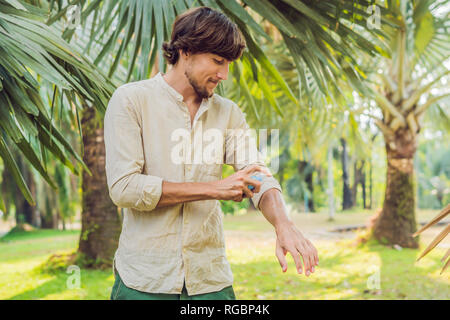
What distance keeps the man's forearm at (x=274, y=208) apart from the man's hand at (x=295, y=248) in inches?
0.9

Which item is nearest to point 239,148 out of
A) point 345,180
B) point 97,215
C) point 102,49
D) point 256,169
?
point 256,169

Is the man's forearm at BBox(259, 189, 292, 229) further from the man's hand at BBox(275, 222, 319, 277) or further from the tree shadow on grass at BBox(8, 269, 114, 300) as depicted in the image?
the tree shadow on grass at BBox(8, 269, 114, 300)

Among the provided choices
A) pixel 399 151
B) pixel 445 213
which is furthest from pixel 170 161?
pixel 399 151

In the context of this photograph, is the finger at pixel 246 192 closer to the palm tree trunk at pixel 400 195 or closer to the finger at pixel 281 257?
the finger at pixel 281 257

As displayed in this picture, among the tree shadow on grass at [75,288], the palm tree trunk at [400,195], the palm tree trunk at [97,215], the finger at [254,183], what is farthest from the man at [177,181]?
the palm tree trunk at [400,195]

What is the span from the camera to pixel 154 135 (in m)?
1.56

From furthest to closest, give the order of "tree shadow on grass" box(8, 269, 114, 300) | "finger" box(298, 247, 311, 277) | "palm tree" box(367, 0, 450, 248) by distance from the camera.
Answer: "palm tree" box(367, 0, 450, 248) < "tree shadow on grass" box(8, 269, 114, 300) < "finger" box(298, 247, 311, 277)

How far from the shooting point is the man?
1.45 m

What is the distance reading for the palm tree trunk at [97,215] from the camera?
249 inches

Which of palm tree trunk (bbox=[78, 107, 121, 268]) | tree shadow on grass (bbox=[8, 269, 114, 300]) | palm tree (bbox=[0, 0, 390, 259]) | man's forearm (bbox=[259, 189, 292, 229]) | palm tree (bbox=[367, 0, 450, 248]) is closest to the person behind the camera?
man's forearm (bbox=[259, 189, 292, 229])

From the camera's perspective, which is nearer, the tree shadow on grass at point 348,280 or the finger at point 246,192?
the finger at point 246,192

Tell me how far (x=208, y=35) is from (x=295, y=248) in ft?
2.32

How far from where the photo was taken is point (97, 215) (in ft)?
20.8

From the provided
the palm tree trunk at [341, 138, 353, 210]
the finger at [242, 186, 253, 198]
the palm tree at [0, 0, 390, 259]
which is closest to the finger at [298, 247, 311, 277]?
the finger at [242, 186, 253, 198]
